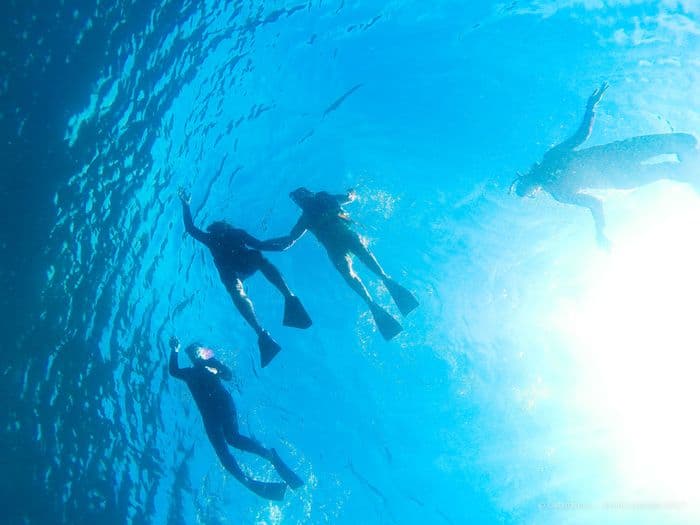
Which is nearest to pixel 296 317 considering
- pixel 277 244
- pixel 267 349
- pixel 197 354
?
pixel 267 349

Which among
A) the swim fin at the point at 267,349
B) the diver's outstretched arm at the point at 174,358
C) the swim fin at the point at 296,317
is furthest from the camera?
the diver's outstretched arm at the point at 174,358

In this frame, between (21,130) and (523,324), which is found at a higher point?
(523,324)

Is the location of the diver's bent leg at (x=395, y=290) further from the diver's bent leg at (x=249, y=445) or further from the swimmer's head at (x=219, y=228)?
the diver's bent leg at (x=249, y=445)

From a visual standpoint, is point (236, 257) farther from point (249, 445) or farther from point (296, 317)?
point (249, 445)

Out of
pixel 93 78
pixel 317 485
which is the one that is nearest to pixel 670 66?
pixel 93 78

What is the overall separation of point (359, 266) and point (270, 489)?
7656 millimetres

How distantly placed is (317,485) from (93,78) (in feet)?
54.9

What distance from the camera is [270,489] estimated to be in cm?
995

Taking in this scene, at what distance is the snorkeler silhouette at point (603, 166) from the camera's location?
8.52 metres

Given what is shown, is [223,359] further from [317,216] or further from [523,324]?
[523,324]

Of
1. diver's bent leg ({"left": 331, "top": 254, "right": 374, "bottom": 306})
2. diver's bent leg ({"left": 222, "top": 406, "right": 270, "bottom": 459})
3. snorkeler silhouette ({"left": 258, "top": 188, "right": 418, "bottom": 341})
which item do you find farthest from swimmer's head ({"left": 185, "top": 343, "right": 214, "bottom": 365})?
diver's bent leg ({"left": 331, "top": 254, "right": 374, "bottom": 306})

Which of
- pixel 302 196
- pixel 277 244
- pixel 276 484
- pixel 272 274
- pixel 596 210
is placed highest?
pixel 596 210

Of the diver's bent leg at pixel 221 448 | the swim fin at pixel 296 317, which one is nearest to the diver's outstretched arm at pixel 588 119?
the swim fin at pixel 296 317

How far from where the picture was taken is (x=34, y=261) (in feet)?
43.7
